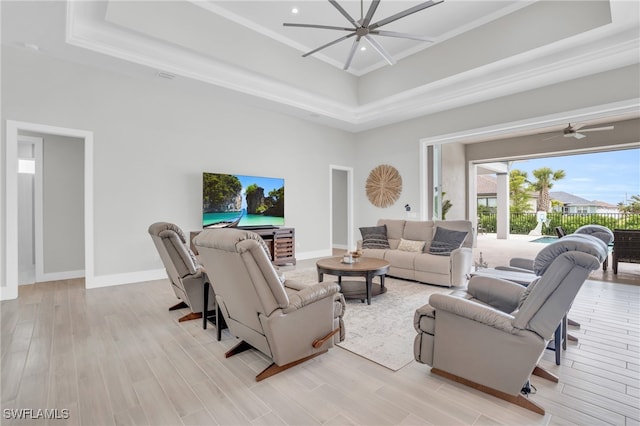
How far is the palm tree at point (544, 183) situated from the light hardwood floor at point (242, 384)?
9039 mm

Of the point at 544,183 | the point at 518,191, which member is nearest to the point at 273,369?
the point at 544,183

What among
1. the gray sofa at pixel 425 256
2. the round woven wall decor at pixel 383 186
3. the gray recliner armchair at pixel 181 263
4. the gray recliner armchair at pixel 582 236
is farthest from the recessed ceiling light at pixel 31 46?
the round woven wall decor at pixel 383 186

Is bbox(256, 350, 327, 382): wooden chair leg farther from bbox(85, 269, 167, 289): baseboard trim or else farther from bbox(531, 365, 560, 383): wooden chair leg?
Answer: bbox(85, 269, 167, 289): baseboard trim

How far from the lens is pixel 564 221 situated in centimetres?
983

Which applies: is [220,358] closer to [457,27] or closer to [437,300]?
[437,300]

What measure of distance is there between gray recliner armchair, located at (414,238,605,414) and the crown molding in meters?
3.95

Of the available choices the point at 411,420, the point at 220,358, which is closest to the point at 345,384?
the point at 411,420

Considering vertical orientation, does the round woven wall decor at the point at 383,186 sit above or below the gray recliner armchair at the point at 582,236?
above

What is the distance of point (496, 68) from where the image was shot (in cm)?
510

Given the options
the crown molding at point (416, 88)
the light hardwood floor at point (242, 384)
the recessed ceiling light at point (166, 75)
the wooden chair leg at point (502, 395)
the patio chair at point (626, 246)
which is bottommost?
the light hardwood floor at point (242, 384)

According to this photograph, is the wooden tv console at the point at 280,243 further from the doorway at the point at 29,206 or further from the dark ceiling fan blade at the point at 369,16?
the dark ceiling fan blade at the point at 369,16

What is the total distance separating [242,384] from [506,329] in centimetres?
176

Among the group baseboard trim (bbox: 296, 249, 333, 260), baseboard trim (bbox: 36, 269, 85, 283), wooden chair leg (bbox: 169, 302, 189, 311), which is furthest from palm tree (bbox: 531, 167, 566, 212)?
baseboard trim (bbox: 36, 269, 85, 283)

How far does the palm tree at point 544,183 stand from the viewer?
34.6 feet
